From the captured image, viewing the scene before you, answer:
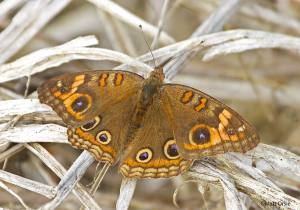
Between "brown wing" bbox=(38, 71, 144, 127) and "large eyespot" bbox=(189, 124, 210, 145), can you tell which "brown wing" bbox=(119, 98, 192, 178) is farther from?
"brown wing" bbox=(38, 71, 144, 127)

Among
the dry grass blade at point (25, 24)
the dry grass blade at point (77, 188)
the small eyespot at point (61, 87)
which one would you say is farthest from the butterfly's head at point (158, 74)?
the dry grass blade at point (25, 24)

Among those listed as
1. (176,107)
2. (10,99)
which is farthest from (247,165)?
(10,99)

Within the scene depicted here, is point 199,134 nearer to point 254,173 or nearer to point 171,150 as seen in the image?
point 171,150

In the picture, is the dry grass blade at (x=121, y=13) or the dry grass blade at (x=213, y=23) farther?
the dry grass blade at (x=121, y=13)

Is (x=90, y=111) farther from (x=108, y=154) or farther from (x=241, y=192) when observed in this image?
(x=241, y=192)

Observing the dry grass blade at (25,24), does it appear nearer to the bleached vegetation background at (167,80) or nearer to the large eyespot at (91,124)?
the bleached vegetation background at (167,80)

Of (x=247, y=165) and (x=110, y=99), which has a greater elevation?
(x=110, y=99)
